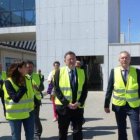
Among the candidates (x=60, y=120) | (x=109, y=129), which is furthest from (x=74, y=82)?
(x=109, y=129)

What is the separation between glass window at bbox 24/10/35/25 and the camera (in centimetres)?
3603

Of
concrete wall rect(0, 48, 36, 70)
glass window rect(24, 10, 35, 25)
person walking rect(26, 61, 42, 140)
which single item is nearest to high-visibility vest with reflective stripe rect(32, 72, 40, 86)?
person walking rect(26, 61, 42, 140)

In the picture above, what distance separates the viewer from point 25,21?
3622 cm

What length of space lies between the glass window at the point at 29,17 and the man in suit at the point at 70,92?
2966 cm

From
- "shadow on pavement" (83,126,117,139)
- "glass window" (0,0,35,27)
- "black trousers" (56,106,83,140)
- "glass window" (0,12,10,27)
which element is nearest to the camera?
"black trousers" (56,106,83,140)

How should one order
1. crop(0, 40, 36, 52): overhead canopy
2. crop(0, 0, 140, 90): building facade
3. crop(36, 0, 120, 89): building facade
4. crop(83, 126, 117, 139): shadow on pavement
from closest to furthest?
crop(83, 126, 117, 139): shadow on pavement
crop(0, 0, 140, 90): building facade
crop(36, 0, 120, 89): building facade
crop(0, 40, 36, 52): overhead canopy

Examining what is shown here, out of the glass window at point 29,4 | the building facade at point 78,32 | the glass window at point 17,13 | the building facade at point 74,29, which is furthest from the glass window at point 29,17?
the building facade at point 74,29

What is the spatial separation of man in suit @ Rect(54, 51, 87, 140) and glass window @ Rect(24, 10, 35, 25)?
29657 mm

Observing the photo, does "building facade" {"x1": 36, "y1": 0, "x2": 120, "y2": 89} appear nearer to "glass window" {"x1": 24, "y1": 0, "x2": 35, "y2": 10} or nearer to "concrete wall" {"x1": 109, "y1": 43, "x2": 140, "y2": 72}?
"concrete wall" {"x1": 109, "y1": 43, "x2": 140, "y2": 72}

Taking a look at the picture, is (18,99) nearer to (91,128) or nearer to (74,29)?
(91,128)

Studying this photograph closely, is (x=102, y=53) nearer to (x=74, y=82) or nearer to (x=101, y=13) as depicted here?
(x=101, y=13)

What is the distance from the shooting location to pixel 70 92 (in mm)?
6645

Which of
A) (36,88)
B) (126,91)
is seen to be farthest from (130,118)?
(36,88)

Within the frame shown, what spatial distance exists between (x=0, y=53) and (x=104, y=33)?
17.8 metres
